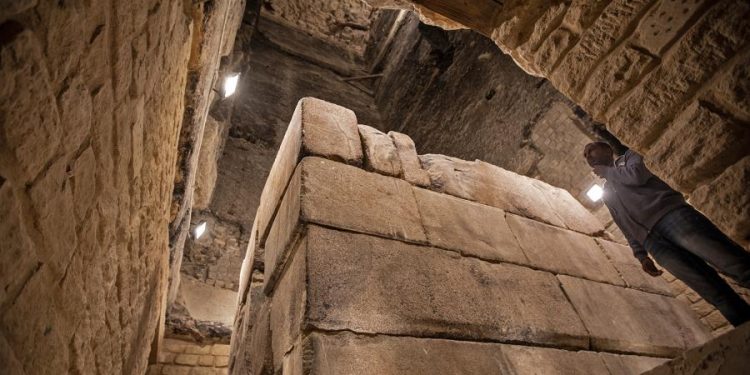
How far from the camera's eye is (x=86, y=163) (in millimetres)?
1088

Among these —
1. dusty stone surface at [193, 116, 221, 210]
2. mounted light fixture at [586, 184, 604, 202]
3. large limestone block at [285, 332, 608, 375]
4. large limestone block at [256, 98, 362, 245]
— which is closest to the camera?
large limestone block at [285, 332, 608, 375]

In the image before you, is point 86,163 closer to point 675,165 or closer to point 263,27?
point 675,165

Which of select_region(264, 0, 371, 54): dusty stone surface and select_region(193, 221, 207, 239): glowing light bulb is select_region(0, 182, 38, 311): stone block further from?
select_region(264, 0, 371, 54): dusty stone surface

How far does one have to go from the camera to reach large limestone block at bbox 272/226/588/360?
71.2 inches

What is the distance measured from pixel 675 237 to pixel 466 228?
1487 millimetres

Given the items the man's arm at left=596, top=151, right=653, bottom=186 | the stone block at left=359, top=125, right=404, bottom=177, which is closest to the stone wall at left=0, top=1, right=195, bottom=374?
the stone block at left=359, top=125, right=404, bottom=177

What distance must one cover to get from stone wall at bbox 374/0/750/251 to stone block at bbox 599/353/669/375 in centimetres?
123

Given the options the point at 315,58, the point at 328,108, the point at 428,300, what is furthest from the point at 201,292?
the point at 315,58

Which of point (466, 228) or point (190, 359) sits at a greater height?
point (190, 359)

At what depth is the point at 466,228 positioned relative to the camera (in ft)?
9.00

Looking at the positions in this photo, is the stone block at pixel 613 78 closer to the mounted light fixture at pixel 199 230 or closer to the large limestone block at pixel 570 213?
the large limestone block at pixel 570 213

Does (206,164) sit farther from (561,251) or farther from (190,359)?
(561,251)

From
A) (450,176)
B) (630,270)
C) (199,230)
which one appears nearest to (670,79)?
(450,176)

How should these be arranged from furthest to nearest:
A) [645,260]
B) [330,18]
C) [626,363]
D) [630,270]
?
[330,18] < [630,270] < [645,260] < [626,363]
